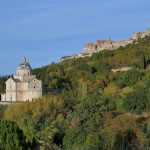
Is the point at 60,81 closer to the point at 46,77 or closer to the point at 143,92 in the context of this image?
the point at 46,77

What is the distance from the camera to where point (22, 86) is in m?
68.4

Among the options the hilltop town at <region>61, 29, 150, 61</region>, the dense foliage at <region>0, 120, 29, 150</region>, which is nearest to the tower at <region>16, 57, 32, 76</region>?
the hilltop town at <region>61, 29, 150, 61</region>

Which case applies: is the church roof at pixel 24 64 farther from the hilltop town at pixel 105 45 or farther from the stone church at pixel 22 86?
the hilltop town at pixel 105 45

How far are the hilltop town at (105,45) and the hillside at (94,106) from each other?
5.90 metres

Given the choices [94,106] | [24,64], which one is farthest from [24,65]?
[94,106]

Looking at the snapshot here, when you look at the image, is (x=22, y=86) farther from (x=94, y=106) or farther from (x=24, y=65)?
(x=94, y=106)

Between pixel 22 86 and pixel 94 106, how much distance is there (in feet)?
60.5

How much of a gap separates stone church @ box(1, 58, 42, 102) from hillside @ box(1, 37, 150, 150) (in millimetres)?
2336

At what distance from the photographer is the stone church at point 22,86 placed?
67812 mm

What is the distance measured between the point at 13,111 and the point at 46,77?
60.8 feet

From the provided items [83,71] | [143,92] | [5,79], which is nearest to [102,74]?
[83,71]

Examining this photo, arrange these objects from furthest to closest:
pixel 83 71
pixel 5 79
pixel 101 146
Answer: pixel 83 71
pixel 5 79
pixel 101 146

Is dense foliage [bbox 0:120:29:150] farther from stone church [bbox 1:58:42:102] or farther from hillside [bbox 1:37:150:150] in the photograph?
stone church [bbox 1:58:42:102]

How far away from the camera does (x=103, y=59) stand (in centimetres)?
8544
